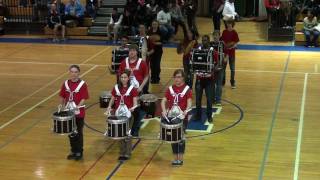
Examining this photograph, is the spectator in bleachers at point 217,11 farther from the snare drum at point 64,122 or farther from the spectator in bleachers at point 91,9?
the snare drum at point 64,122

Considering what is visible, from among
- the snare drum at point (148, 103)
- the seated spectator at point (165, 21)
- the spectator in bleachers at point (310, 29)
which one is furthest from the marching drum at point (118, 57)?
the spectator in bleachers at point (310, 29)

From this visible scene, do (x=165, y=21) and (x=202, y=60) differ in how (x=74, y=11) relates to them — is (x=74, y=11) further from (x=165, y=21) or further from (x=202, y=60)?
(x=202, y=60)

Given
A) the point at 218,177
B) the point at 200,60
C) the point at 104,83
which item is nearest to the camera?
the point at 218,177

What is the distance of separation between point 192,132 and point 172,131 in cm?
261

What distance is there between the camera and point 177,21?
23.0 meters

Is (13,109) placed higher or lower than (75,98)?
lower

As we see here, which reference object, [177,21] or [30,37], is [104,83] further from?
[30,37]

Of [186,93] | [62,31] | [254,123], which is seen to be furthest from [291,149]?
[62,31]

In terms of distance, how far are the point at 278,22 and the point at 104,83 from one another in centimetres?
960

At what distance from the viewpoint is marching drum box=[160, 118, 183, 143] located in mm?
9141

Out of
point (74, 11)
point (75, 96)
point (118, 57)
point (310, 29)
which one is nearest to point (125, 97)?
point (75, 96)

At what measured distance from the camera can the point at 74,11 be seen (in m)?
24.5

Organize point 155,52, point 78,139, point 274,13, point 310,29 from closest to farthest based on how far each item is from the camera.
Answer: point 78,139 → point 155,52 → point 310,29 → point 274,13

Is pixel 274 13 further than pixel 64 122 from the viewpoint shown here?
Yes
